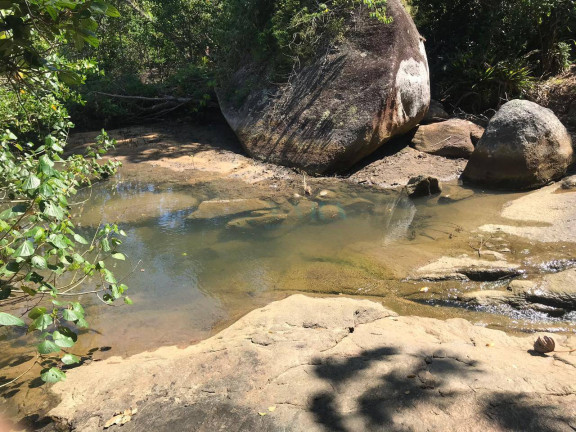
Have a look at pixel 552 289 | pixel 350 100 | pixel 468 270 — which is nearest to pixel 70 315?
pixel 468 270

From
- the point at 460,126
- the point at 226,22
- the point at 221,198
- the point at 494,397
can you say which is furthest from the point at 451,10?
the point at 494,397

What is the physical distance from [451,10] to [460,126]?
3.51 m

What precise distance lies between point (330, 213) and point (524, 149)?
3.05 m

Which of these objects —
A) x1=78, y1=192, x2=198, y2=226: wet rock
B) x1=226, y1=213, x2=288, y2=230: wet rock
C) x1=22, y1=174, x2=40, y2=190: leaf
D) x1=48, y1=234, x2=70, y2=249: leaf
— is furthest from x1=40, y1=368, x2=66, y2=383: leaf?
x1=78, y1=192, x2=198, y2=226: wet rock

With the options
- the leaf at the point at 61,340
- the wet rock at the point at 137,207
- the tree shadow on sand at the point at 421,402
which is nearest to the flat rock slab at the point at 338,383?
the tree shadow on sand at the point at 421,402

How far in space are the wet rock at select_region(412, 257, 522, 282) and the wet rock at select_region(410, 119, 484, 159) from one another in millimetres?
4242

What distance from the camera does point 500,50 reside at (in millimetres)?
9758

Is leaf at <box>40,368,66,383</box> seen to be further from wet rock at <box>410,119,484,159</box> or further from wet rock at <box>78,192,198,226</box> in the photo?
wet rock at <box>410,119,484,159</box>

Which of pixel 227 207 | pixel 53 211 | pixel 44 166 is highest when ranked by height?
pixel 44 166

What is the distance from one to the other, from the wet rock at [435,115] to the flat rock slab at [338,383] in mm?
6383

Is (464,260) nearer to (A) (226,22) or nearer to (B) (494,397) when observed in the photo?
(B) (494,397)

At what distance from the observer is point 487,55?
9.57 metres

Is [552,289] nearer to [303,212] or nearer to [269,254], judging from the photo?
[269,254]

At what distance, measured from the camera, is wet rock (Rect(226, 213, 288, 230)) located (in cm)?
618
